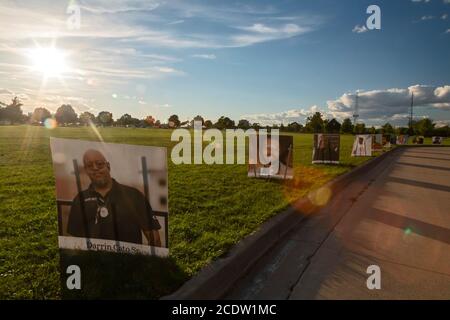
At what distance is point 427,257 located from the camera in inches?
194

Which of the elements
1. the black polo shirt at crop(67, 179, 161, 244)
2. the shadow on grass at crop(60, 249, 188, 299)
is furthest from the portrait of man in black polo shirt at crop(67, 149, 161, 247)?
the shadow on grass at crop(60, 249, 188, 299)

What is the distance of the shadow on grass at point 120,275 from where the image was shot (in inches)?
135

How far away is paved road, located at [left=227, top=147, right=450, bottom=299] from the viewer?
3828mm

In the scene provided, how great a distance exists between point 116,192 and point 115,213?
26 centimetres

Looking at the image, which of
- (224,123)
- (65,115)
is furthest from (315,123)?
(65,115)

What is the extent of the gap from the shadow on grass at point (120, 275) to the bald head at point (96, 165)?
3.06 ft

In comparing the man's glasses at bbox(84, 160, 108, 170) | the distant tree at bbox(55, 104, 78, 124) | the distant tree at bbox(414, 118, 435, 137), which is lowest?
the man's glasses at bbox(84, 160, 108, 170)

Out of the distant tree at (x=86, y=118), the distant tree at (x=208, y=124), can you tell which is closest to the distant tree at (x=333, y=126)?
the distant tree at (x=208, y=124)

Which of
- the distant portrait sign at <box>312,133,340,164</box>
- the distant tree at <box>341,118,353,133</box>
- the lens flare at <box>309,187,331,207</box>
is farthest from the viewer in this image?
the distant tree at <box>341,118,353,133</box>

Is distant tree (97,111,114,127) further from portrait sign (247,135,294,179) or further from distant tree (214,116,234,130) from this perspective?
portrait sign (247,135,294,179)

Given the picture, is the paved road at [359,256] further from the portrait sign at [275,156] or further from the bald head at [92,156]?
the portrait sign at [275,156]

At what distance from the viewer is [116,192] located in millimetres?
4215

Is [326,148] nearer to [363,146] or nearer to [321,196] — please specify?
[363,146]

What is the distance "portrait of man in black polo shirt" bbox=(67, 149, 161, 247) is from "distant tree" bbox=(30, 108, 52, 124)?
155 metres
